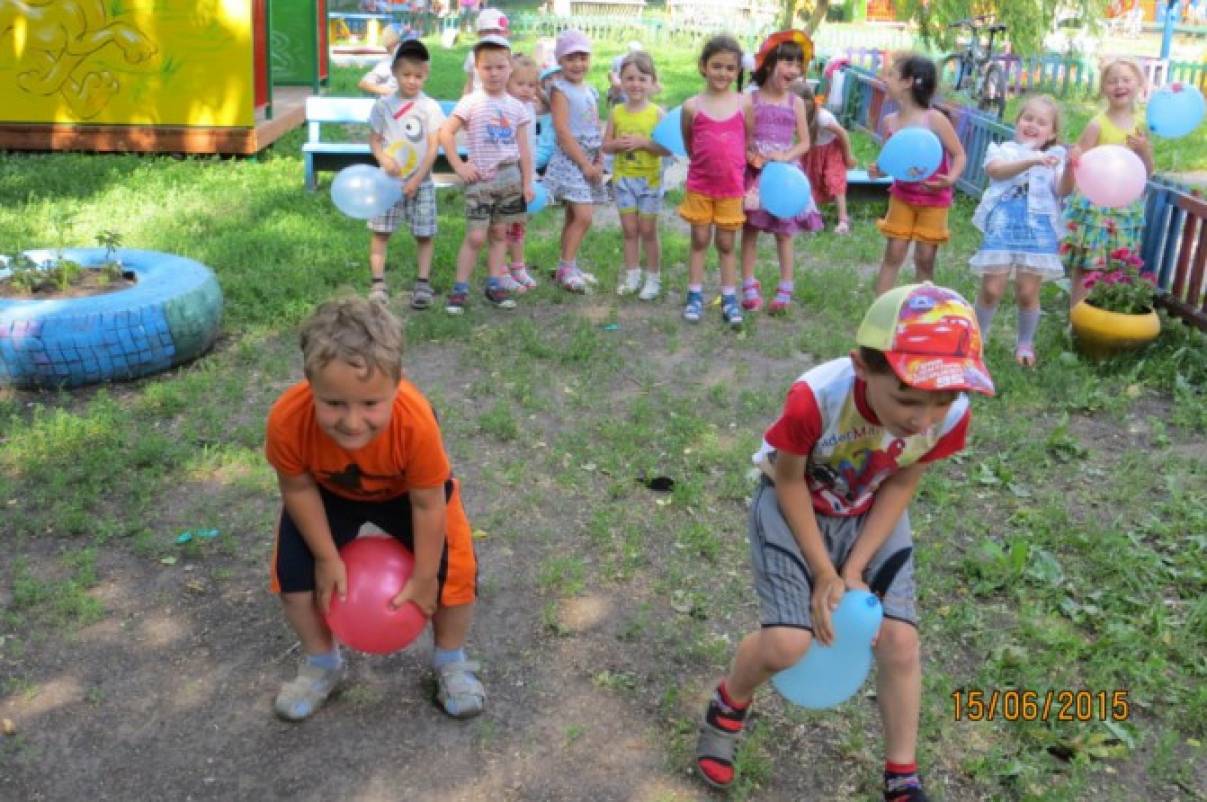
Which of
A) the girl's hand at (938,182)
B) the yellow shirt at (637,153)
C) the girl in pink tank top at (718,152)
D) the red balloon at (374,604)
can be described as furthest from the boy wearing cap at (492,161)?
the red balloon at (374,604)

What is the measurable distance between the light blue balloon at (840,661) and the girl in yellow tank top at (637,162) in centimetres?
453

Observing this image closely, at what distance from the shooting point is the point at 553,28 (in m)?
27.5

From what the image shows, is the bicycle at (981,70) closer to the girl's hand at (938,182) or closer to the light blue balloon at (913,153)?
the girl's hand at (938,182)

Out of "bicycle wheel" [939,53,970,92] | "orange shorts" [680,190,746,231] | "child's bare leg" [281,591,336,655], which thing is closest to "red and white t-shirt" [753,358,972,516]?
"child's bare leg" [281,591,336,655]

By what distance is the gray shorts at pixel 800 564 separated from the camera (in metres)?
2.79

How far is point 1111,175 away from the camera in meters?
5.79

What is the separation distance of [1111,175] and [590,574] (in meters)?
3.68

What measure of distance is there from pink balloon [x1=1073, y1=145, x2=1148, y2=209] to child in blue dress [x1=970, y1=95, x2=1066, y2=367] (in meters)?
0.18

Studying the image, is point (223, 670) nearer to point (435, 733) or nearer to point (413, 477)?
point (435, 733)

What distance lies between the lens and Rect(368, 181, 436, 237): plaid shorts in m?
6.70

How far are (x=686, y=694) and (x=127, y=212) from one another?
22.3 feet

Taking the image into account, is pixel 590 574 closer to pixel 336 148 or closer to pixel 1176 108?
pixel 1176 108

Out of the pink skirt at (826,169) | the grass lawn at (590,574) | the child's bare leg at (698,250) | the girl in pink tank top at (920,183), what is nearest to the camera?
the grass lawn at (590,574)

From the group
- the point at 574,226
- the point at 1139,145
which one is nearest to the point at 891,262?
the point at 1139,145
